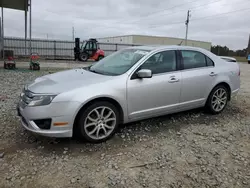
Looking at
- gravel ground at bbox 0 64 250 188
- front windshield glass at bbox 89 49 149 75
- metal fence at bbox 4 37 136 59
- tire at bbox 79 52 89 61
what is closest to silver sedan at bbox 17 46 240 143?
front windshield glass at bbox 89 49 149 75

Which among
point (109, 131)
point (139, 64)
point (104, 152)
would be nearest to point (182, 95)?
point (139, 64)

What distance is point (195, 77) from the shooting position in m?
3.94

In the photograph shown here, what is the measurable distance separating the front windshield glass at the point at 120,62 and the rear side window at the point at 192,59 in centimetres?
79

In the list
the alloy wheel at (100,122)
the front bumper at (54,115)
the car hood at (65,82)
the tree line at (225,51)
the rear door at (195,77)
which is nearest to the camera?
the front bumper at (54,115)

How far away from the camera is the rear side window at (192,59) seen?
3.97 meters

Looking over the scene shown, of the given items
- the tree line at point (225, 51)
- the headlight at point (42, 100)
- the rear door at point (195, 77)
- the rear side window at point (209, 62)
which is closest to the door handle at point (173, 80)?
the rear door at point (195, 77)

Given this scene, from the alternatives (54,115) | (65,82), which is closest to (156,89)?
(65,82)

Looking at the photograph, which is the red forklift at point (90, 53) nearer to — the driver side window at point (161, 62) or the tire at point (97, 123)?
the driver side window at point (161, 62)

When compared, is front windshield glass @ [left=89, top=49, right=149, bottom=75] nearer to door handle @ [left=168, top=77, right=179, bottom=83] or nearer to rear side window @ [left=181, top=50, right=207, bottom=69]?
door handle @ [left=168, top=77, right=179, bottom=83]

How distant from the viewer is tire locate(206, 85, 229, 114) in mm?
4297

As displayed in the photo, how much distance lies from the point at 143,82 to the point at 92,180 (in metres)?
1.65

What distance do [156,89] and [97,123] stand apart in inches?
43.7

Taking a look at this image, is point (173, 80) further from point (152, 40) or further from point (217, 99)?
point (152, 40)

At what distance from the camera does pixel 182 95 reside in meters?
3.82
